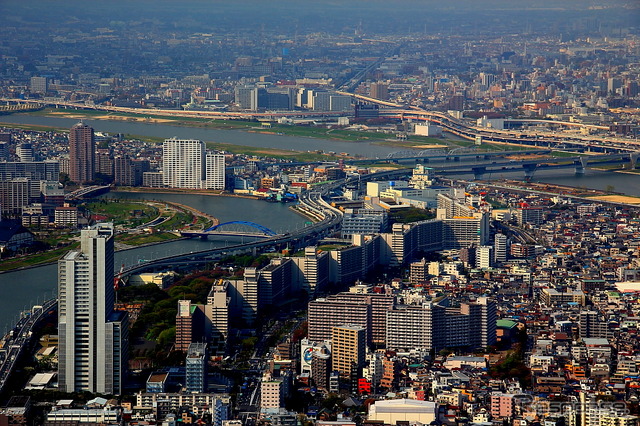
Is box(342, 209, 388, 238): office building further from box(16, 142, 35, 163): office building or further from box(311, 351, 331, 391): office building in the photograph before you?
box(16, 142, 35, 163): office building

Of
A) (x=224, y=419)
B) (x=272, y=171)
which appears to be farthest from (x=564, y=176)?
(x=224, y=419)

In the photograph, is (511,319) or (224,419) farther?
(511,319)

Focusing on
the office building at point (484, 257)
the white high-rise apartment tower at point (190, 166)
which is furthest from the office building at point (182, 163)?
the office building at point (484, 257)

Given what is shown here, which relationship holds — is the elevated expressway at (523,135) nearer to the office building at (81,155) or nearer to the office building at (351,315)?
the office building at (81,155)

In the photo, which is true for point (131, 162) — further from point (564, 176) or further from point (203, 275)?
point (203, 275)

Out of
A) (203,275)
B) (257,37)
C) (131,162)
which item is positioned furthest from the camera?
(257,37)

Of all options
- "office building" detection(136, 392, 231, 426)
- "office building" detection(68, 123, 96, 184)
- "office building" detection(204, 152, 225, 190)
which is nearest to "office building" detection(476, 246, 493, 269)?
"office building" detection(136, 392, 231, 426)
